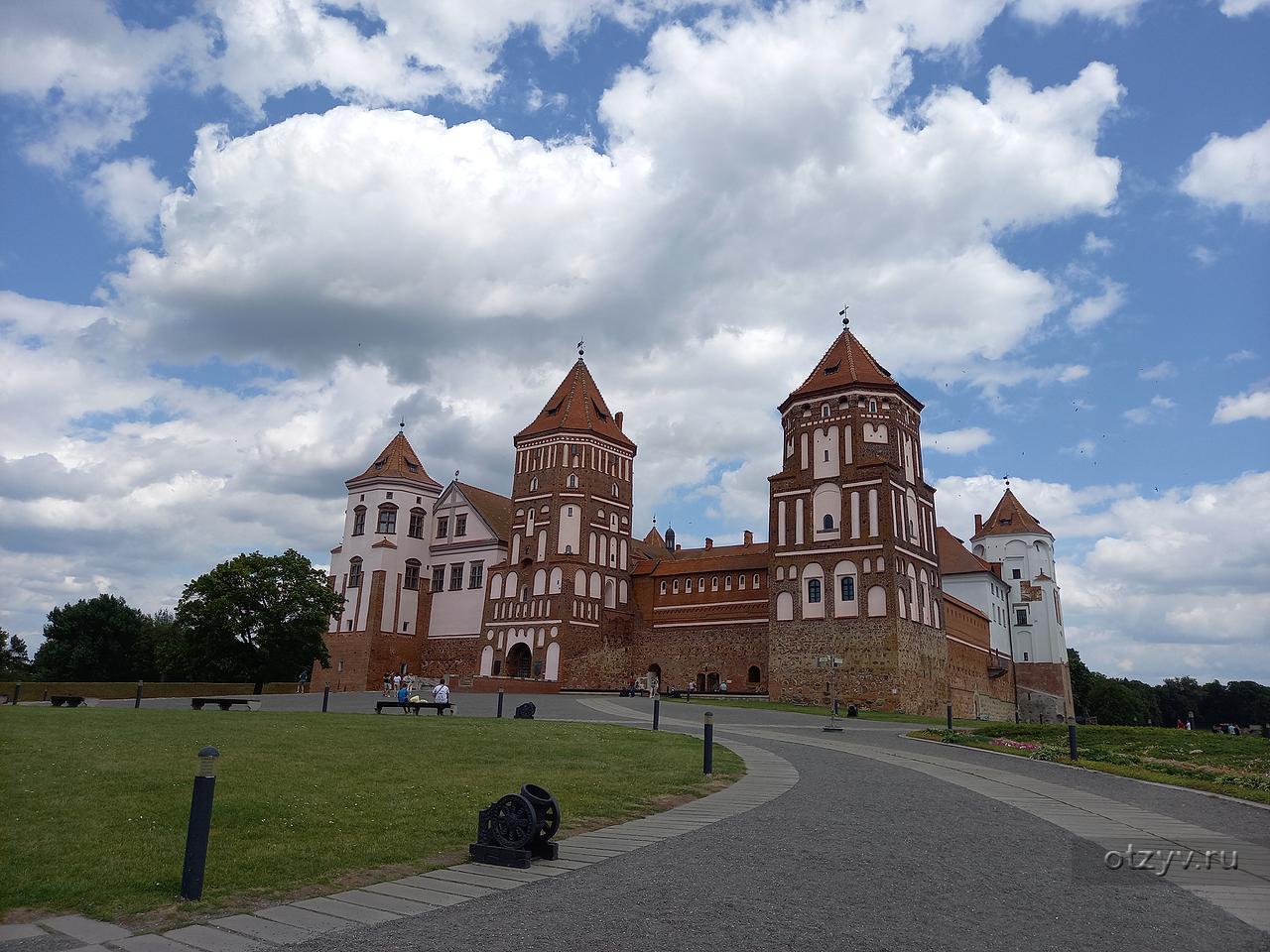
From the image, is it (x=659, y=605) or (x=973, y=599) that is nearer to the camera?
(x=659, y=605)

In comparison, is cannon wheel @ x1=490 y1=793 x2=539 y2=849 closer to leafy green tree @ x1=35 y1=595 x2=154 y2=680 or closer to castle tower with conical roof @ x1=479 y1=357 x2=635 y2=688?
castle tower with conical roof @ x1=479 y1=357 x2=635 y2=688

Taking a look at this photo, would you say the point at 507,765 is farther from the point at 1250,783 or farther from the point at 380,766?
the point at 1250,783

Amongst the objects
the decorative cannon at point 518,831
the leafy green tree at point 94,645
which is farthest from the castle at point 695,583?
the decorative cannon at point 518,831

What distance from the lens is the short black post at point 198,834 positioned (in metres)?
6.73

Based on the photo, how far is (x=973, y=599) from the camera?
76375mm

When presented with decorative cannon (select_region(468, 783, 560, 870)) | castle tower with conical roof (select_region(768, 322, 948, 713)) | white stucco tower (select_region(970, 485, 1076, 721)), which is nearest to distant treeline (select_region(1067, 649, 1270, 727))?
white stucco tower (select_region(970, 485, 1076, 721))

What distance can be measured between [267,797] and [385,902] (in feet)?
15.8

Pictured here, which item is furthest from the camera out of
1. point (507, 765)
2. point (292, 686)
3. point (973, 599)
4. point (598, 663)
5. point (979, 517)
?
point (979, 517)

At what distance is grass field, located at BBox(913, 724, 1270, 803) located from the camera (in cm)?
1566

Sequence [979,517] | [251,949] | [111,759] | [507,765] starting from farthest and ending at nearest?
1. [979,517]
2. [507,765]
3. [111,759]
4. [251,949]

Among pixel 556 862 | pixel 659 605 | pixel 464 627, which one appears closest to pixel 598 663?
pixel 659 605

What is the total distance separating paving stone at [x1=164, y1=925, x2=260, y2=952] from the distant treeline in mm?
107887

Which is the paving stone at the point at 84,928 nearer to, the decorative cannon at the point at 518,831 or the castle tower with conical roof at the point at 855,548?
the decorative cannon at the point at 518,831

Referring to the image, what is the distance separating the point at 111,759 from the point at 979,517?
83.7 m
